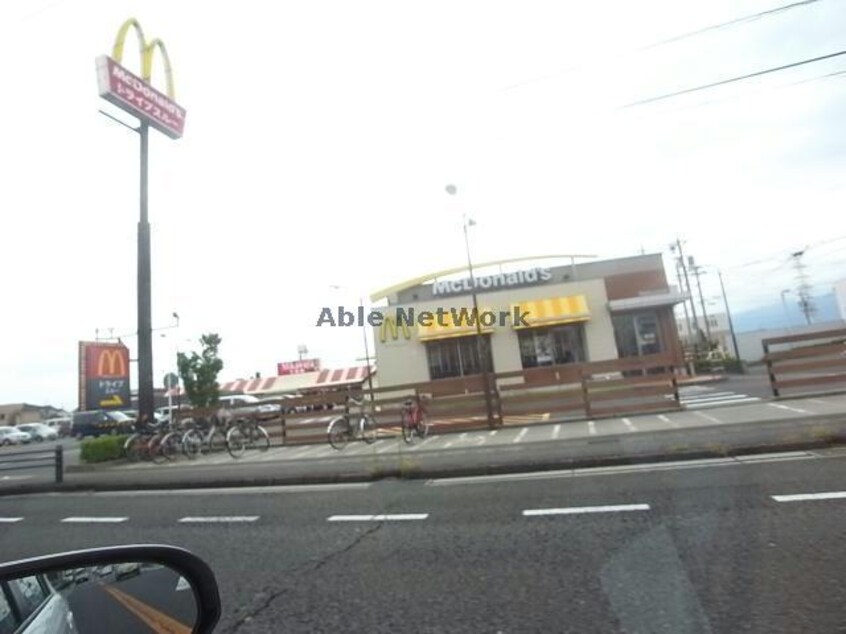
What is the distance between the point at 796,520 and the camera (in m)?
A: 4.88

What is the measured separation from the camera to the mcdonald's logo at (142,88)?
17.4m

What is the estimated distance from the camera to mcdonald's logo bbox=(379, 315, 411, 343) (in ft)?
88.1

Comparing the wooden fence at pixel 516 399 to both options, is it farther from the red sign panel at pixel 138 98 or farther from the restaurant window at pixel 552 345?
the restaurant window at pixel 552 345

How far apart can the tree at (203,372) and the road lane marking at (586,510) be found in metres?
16.1

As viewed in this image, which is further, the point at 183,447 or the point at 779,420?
the point at 183,447

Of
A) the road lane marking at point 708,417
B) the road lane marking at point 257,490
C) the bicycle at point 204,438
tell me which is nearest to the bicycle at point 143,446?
the bicycle at point 204,438

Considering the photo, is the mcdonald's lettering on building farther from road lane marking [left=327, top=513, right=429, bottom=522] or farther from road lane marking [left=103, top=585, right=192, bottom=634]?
road lane marking [left=103, top=585, right=192, bottom=634]

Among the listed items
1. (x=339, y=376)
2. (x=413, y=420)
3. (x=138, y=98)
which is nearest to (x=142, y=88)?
(x=138, y=98)

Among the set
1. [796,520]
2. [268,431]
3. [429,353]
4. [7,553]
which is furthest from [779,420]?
[429,353]

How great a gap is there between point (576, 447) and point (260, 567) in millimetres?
6191

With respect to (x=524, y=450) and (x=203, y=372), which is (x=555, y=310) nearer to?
(x=203, y=372)

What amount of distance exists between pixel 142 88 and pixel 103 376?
9316 mm

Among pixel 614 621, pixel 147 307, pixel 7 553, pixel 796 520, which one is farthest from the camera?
pixel 147 307

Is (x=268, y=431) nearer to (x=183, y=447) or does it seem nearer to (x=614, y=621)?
(x=183, y=447)
